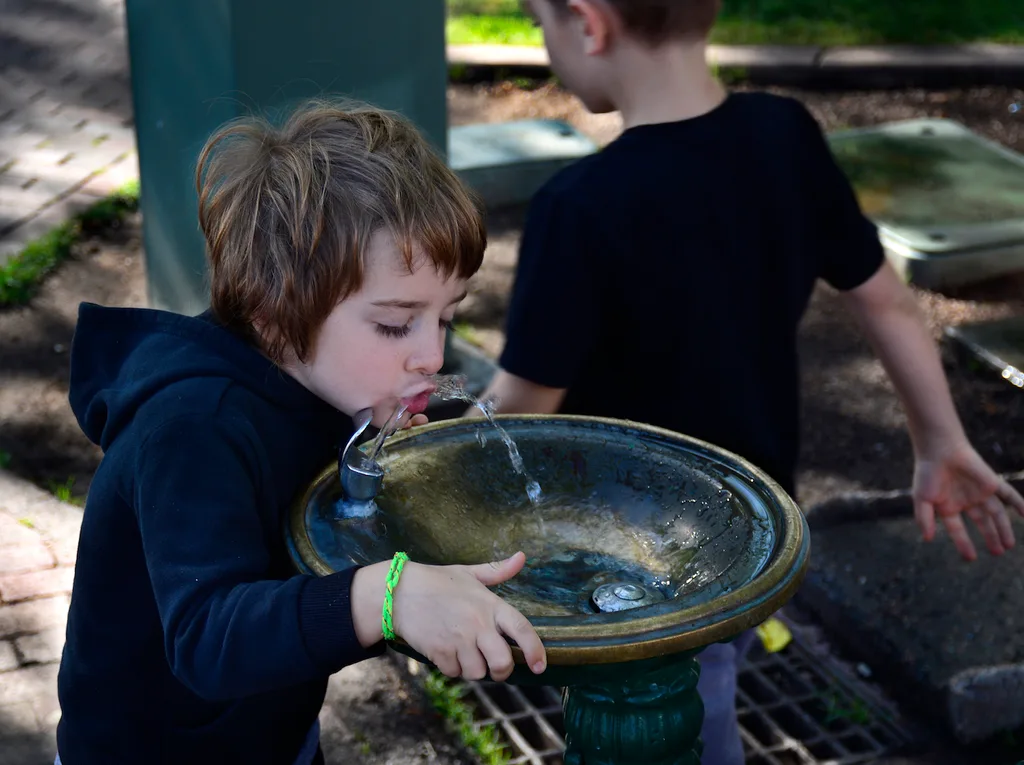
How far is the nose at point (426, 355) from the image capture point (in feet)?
5.23

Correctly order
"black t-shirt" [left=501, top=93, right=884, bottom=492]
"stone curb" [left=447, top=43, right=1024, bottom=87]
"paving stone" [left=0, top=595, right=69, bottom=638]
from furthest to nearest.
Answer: "stone curb" [left=447, top=43, right=1024, bottom=87], "paving stone" [left=0, top=595, right=69, bottom=638], "black t-shirt" [left=501, top=93, right=884, bottom=492]

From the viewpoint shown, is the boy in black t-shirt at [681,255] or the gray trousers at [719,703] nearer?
the boy in black t-shirt at [681,255]

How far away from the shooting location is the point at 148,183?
380 cm

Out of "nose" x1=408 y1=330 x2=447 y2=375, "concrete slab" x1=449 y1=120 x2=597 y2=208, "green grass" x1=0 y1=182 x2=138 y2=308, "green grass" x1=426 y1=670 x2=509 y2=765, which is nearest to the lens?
"nose" x1=408 y1=330 x2=447 y2=375

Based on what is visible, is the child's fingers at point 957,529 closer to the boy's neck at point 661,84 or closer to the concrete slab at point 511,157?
the boy's neck at point 661,84

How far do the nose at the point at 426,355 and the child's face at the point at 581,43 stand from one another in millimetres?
708

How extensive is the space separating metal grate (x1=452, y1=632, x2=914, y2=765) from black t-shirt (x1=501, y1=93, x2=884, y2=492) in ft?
2.34

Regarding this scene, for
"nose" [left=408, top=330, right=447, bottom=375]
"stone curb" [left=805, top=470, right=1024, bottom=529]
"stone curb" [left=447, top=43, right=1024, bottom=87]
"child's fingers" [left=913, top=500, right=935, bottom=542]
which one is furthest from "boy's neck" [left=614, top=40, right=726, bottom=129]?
"stone curb" [left=447, top=43, right=1024, bottom=87]

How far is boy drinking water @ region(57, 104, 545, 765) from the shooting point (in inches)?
52.2

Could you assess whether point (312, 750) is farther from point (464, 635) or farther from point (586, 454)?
point (464, 635)

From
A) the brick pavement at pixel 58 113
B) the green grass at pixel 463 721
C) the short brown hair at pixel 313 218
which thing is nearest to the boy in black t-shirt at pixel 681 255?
the short brown hair at pixel 313 218

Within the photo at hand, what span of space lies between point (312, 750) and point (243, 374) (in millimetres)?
653

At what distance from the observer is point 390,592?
1.33 m

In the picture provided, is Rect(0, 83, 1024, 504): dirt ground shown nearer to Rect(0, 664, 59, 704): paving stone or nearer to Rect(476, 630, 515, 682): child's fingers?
Rect(0, 664, 59, 704): paving stone
